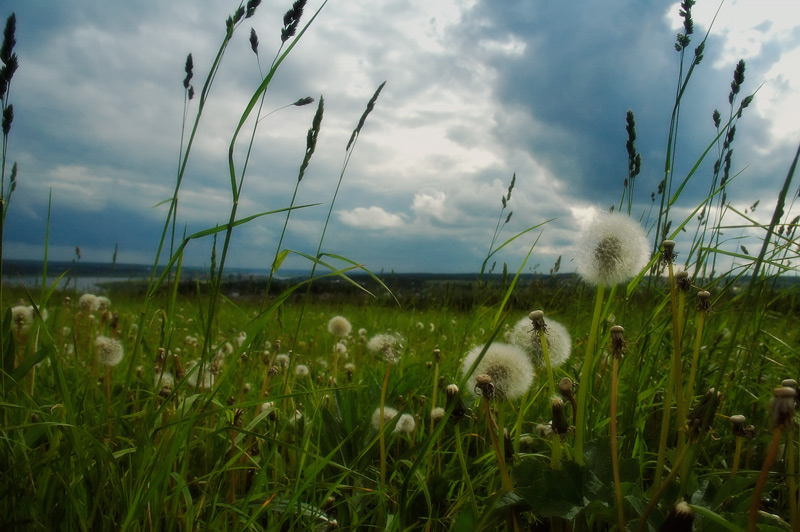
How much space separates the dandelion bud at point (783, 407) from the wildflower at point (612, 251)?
0.65 metres

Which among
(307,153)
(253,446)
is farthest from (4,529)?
(307,153)

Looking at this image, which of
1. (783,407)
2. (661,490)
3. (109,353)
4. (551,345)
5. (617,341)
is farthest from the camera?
(109,353)

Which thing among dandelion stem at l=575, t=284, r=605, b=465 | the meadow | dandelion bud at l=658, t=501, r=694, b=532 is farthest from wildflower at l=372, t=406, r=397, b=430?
dandelion bud at l=658, t=501, r=694, b=532

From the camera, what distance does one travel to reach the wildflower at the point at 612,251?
1489 mm

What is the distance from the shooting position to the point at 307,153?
1745 millimetres

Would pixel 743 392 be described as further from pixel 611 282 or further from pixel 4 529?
pixel 4 529

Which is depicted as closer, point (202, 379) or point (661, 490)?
point (661, 490)

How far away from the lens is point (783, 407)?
82 centimetres

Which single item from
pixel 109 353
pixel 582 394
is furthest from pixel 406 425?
pixel 109 353

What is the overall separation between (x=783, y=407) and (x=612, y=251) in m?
0.75

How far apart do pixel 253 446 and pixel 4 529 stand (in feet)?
2.74

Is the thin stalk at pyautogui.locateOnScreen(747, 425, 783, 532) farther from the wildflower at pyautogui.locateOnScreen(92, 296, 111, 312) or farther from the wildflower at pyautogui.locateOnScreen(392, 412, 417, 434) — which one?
the wildflower at pyautogui.locateOnScreen(92, 296, 111, 312)

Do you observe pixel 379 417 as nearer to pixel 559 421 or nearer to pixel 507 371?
pixel 507 371

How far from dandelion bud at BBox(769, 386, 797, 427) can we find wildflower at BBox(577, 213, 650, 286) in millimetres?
653
